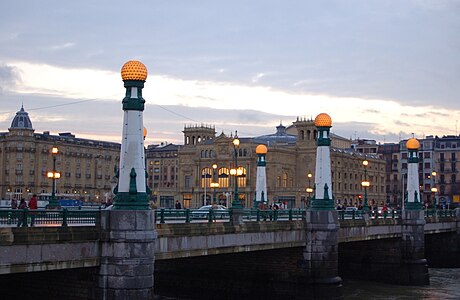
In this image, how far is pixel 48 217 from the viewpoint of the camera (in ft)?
89.9

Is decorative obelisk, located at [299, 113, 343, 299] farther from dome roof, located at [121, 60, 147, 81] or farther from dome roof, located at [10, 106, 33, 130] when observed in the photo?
dome roof, located at [10, 106, 33, 130]

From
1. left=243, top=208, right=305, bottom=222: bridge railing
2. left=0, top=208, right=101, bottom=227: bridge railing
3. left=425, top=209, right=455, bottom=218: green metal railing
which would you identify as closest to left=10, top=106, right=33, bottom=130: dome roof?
left=425, top=209, right=455, bottom=218: green metal railing

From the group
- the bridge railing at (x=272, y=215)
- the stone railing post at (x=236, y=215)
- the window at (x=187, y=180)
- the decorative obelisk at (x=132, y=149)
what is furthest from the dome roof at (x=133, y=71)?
the window at (x=187, y=180)

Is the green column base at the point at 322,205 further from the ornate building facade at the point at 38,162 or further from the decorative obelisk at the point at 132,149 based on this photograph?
the ornate building facade at the point at 38,162

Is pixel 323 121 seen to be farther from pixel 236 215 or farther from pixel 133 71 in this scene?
pixel 133 71

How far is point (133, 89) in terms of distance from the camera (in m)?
28.2

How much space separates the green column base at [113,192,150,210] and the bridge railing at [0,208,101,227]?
3.41 feet

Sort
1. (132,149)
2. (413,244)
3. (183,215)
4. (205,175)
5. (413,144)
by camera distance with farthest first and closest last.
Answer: (205,175), (413,144), (413,244), (183,215), (132,149)

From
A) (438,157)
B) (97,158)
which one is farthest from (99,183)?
(438,157)

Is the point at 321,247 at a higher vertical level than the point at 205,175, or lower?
lower

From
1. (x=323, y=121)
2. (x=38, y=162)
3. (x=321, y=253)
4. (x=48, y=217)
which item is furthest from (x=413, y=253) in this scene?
(x=38, y=162)

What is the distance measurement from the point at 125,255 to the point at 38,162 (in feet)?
519

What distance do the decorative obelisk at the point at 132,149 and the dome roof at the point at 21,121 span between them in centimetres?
15708

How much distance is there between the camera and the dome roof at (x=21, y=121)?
17925 cm
